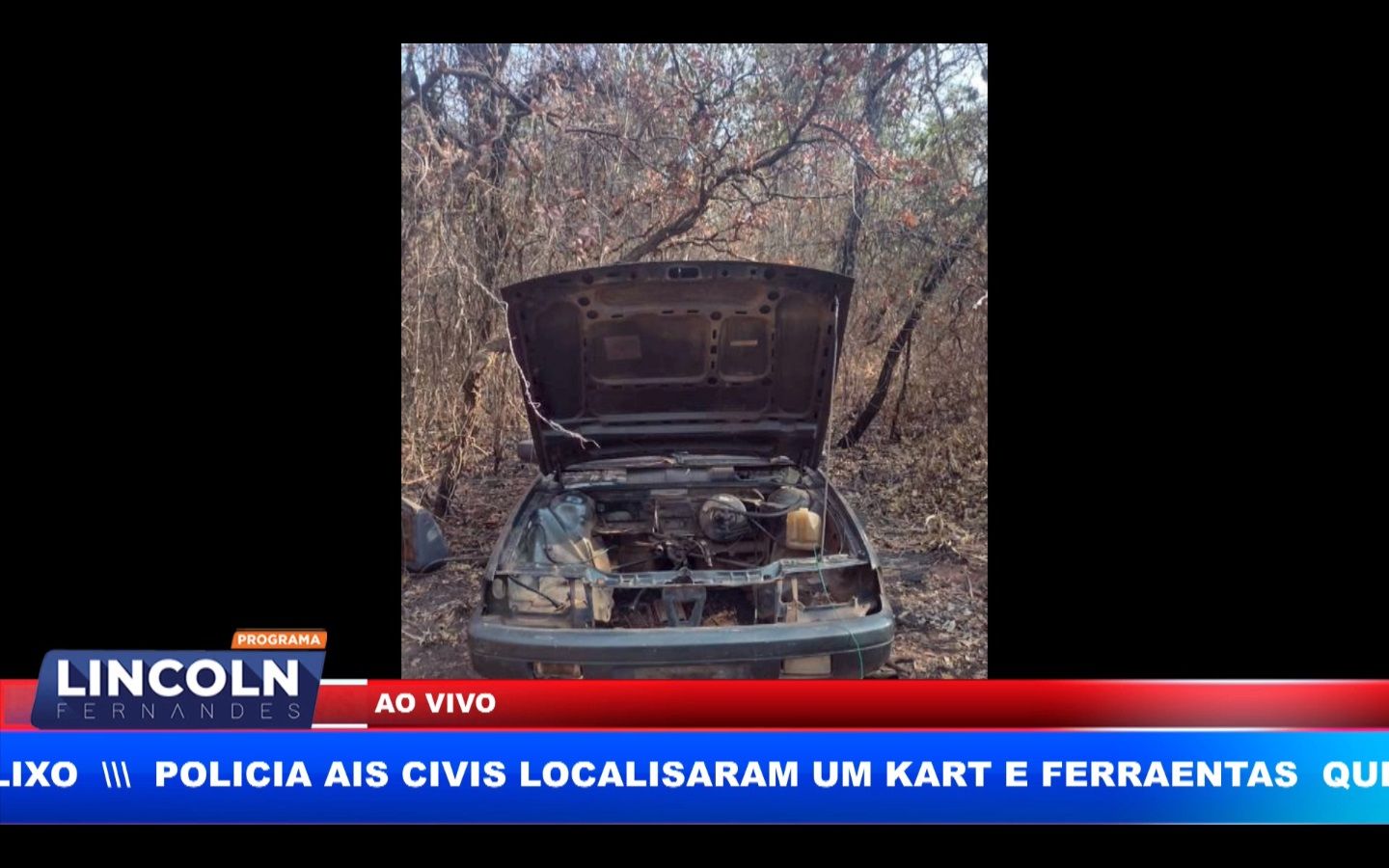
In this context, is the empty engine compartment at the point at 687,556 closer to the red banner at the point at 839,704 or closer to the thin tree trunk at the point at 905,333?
the red banner at the point at 839,704

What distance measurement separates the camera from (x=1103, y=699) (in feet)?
9.44

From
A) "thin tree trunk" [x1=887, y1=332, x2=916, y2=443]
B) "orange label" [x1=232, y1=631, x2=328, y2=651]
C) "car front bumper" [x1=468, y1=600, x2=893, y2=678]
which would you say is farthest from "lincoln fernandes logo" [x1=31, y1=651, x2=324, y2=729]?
"thin tree trunk" [x1=887, y1=332, x2=916, y2=443]

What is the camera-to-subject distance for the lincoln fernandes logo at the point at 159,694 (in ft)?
8.82

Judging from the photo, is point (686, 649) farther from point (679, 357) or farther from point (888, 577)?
point (888, 577)

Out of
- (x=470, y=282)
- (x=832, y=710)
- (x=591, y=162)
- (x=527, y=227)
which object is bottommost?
(x=832, y=710)

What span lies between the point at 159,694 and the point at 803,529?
2.25 meters

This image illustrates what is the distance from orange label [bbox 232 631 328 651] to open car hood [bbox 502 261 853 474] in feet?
4.85

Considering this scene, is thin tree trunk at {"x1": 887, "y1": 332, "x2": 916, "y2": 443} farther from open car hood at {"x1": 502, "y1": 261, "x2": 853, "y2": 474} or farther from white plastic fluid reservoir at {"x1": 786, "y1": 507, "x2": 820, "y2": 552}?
white plastic fluid reservoir at {"x1": 786, "y1": 507, "x2": 820, "y2": 552}

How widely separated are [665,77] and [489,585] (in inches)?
104

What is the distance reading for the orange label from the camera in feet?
9.32

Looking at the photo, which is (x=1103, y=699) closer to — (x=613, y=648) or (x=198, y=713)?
(x=613, y=648)

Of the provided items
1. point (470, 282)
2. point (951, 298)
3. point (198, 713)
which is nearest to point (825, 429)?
point (951, 298)

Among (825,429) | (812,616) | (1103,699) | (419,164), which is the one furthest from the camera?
(419,164)

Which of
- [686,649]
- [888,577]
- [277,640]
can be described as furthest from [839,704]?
[888,577]
